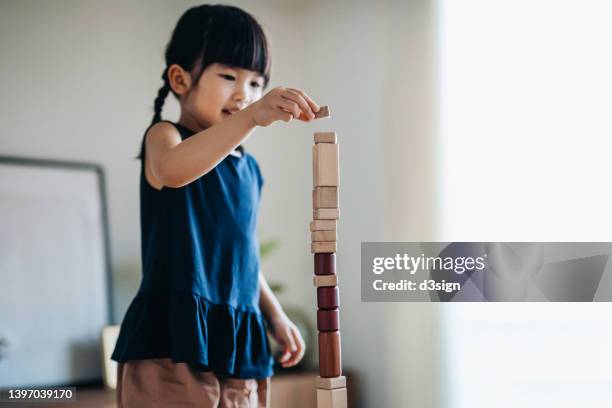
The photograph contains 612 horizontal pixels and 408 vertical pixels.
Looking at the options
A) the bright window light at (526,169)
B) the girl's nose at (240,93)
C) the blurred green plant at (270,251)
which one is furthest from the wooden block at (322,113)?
the blurred green plant at (270,251)

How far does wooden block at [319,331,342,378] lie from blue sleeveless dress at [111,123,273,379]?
0.13m

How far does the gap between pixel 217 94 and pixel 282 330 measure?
1.01 ft

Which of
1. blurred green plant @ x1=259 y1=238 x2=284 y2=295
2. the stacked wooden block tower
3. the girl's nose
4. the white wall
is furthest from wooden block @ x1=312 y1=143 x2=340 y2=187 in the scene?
blurred green plant @ x1=259 y1=238 x2=284 y2=295

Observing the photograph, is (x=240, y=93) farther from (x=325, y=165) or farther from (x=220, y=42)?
(x=325, y=165)

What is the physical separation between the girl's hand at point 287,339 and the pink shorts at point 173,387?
107 mm

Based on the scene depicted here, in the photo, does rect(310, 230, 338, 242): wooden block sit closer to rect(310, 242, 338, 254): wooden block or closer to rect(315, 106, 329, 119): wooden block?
rect(310, 242, 338, 254): wooden block

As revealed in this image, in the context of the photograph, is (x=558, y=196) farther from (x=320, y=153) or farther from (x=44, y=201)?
(x=44, y=201)

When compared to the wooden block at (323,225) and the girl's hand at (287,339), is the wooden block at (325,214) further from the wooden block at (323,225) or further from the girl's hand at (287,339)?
the girl's hand at (287,339)

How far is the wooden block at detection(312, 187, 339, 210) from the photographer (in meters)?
0.76

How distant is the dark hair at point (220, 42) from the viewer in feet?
3.04

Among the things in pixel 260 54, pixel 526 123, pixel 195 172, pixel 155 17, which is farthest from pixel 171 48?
pixel 155 17

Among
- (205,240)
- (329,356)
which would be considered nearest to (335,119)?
(205,240)

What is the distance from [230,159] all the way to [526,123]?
73cm

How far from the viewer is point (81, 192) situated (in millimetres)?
1656
